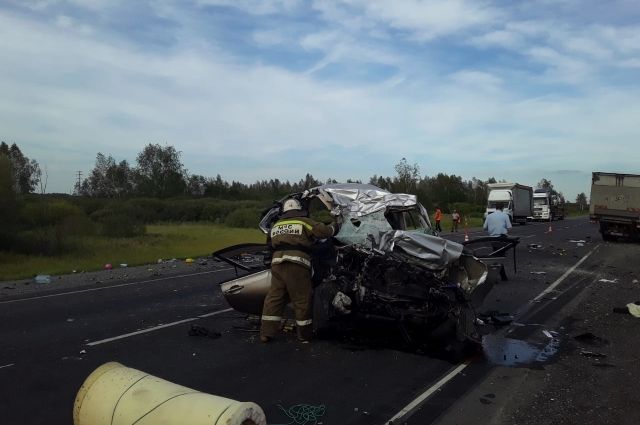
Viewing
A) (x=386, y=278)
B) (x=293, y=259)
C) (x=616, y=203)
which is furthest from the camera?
(x=616, y=203)

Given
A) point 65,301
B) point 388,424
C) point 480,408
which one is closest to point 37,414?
point 388,424

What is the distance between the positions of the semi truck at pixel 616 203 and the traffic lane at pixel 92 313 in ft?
69.2

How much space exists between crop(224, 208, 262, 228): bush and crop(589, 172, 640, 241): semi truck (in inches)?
1094

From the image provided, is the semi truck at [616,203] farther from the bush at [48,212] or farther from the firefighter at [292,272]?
the bush at [48,212]

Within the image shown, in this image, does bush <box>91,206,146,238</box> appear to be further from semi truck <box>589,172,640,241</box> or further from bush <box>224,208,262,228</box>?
semi truck <box>589,172,640,241</box>

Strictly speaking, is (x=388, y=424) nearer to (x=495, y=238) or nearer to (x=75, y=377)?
(x=75, y=377)

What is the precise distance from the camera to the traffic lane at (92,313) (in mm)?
7406

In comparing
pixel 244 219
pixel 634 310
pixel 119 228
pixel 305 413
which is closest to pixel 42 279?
pixel 305 413

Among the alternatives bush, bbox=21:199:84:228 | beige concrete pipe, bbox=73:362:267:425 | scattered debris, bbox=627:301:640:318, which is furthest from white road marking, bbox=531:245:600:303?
bush, bbox=21:199:84:228

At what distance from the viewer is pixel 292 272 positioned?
7.11 m

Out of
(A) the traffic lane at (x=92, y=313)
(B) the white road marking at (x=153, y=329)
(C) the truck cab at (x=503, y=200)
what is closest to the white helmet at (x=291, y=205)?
(B) the white road marking at (x=153, y=329)

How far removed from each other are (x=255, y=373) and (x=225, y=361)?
611mm

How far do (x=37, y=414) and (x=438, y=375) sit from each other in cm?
392

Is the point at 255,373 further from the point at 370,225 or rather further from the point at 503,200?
the point at 503,200
